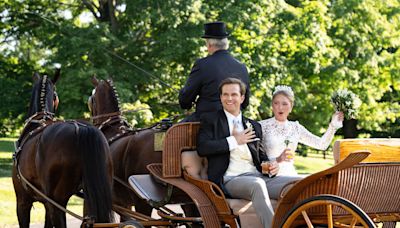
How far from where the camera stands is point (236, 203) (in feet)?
A: 19.3

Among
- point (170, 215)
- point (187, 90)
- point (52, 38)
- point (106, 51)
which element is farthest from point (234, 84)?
point (52, 38)

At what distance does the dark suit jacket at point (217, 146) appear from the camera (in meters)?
6.06

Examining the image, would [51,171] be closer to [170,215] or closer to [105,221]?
[105,221]

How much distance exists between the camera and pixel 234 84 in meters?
6.07

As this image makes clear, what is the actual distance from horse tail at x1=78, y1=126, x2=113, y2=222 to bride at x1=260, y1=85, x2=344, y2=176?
1515 millimetres

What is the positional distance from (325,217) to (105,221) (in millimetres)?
2319

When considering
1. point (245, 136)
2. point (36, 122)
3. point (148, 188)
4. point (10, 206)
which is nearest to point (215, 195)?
point (245, 136)

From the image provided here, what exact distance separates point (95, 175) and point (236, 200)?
5.03 ft

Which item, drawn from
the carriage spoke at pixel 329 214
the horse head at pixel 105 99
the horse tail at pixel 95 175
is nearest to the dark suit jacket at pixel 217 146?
the horse tail at pixel 95 175

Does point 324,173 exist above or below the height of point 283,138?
below

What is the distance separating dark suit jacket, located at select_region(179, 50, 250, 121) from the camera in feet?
22.8

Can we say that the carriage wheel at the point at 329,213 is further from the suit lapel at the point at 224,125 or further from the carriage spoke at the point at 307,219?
the suit lapel at the point at 224,125

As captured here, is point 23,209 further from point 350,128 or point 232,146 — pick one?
point 350,128

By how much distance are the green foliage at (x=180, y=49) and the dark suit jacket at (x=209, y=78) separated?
8541 mm
